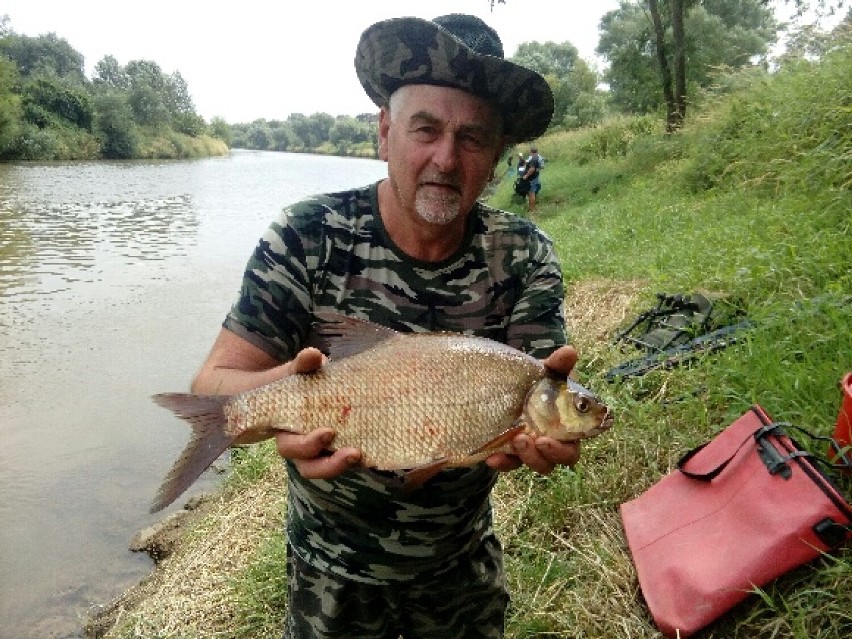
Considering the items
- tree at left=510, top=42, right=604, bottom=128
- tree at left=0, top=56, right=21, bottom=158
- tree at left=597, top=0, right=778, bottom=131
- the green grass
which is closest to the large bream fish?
the green grass

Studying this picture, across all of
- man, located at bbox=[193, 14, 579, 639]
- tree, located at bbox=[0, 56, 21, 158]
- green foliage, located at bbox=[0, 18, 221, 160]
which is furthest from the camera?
green foliage, located at bbox=[0, 18, 221, 160]

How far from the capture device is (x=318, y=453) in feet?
5.31

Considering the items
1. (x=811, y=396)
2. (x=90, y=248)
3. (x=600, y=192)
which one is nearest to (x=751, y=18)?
(x=600, y=192)

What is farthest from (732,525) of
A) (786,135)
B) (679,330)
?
(786,135)

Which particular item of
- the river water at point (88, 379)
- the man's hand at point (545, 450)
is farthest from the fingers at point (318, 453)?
the river water at point (88, 379)

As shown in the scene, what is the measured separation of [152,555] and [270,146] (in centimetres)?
14079

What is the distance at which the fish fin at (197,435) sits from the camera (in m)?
1.59

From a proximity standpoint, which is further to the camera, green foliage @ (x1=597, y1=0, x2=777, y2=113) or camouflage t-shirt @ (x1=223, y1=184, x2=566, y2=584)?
green foliage @ (x1=597, y1=0, x2=777, y2=113)

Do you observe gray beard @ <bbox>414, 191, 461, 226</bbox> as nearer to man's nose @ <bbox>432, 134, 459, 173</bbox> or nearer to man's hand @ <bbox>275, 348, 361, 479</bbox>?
man's nose @ <bbox>432, 134, 459, 173</bbox>

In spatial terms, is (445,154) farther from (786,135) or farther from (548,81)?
(786,135)

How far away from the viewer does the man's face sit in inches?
71.5

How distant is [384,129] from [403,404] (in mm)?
922

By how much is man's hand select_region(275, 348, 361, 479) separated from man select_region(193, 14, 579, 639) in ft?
0.38

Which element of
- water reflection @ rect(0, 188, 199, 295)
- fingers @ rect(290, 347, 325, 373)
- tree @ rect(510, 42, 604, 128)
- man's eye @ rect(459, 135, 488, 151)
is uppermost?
tree @ rect(510, 42, 604, 128)
